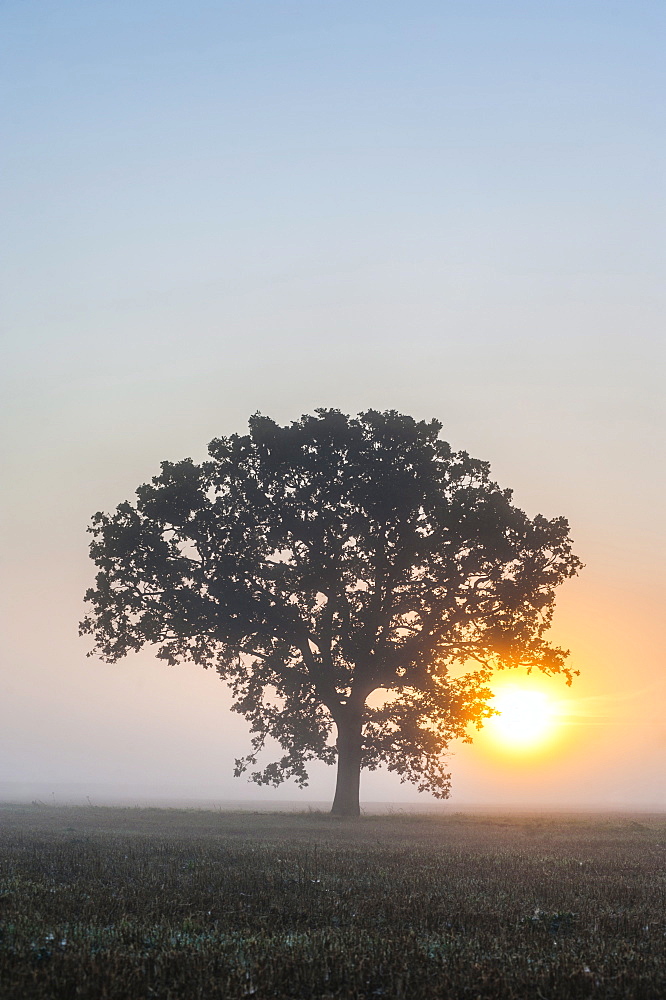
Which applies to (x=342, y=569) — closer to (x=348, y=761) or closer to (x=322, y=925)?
(x=348, y=761)

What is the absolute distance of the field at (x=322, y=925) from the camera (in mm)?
6969

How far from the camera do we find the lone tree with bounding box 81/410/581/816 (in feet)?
132

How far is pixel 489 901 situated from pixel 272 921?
136 inches

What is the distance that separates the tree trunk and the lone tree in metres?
0.07

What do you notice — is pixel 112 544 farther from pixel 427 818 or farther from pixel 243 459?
pixel 427 818

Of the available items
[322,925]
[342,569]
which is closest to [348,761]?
[342,569]

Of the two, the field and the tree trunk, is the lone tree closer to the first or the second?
the tree trunk

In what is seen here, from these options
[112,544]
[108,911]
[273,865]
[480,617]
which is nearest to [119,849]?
[273,865]

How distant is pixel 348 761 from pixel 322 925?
34463mm

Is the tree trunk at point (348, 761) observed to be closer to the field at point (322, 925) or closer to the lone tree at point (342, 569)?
the lone tree at point (342, 569)

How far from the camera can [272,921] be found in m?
9.73

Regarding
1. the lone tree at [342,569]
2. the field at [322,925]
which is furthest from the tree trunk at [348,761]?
the field at [322,925]

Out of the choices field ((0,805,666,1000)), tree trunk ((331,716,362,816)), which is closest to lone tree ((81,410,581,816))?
tree trunk ((331,716,362,816))

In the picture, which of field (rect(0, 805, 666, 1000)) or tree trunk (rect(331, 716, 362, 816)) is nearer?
field (rect(0, 805, 666, 1000))
